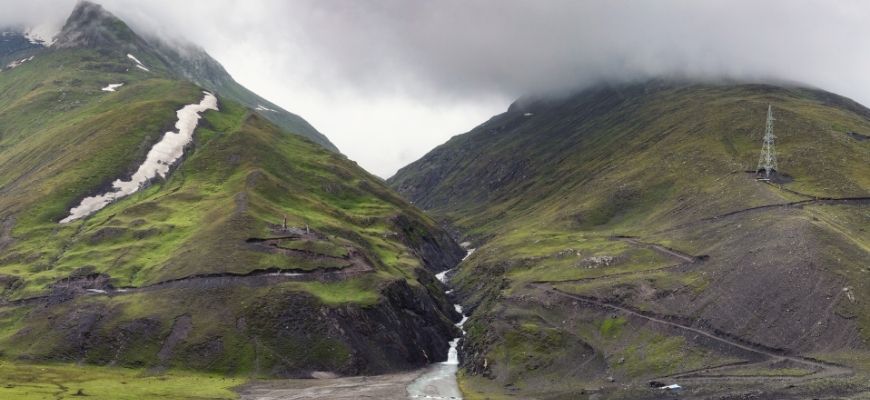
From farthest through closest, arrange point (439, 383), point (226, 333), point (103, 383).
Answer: point (226, 333)
point (439, 383)
point (103, 383)

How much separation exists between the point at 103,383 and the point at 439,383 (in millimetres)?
70158

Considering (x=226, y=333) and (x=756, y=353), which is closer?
(x=756, y=353)

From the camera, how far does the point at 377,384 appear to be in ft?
509

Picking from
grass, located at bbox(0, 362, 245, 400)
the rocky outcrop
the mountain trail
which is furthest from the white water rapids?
the mountain trail

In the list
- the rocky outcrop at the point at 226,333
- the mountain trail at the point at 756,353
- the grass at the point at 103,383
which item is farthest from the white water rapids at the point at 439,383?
the mountain trail at the point at 756,353

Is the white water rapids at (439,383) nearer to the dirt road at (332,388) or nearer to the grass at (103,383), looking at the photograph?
the dirt road at (332,388)

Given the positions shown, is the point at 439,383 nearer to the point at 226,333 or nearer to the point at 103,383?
the point at 226,333

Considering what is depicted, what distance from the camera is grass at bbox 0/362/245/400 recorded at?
124m

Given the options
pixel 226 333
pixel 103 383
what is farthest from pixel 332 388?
pixel 103 383

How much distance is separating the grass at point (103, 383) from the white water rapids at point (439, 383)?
3755cm

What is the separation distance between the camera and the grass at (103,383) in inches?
4865

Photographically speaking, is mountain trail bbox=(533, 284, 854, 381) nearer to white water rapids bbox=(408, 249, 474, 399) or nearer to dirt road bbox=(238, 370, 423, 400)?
white water rapids bbox=(408, 249, 474, 399)

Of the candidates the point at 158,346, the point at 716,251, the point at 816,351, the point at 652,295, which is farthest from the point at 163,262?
the point at 816,351

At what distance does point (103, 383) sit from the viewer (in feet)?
454
